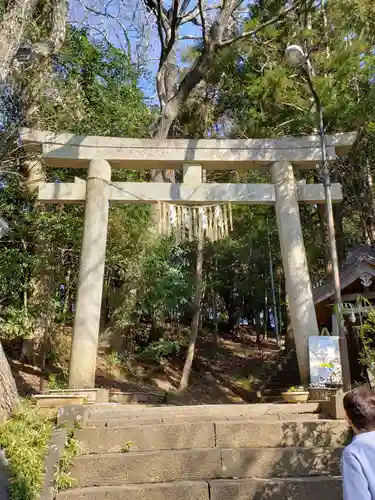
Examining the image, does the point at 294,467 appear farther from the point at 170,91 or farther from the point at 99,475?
the point at 170,91

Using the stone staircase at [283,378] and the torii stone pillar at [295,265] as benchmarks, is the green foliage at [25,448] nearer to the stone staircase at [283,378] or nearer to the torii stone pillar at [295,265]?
the torii stone pillar at [295,265]

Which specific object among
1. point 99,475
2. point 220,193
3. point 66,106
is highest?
point 66,106

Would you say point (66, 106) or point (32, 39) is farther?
point (66, 106)

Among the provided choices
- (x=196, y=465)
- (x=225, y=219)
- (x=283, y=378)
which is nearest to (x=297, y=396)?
(x=196, y=465)

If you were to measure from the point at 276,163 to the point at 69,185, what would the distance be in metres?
3.80

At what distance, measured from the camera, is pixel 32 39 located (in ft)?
28.1

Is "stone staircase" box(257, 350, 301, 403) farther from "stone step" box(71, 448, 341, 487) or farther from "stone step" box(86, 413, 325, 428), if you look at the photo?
"stone step" box(71, 448, 341, 487)

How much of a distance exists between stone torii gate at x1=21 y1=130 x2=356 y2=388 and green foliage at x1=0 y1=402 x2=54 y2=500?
9.20ft

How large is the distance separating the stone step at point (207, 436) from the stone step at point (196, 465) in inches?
8.5

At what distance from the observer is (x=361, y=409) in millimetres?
2027

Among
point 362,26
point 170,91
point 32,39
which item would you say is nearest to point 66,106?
point 32,39

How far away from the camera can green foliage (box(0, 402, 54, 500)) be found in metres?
3.76

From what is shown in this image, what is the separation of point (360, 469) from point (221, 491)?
2377 mm

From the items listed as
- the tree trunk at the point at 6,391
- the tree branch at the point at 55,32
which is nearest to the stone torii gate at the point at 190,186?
the tree branch at the point at 55,32
